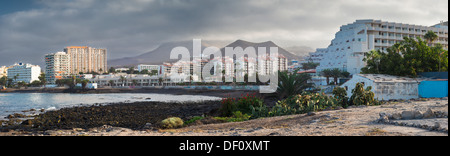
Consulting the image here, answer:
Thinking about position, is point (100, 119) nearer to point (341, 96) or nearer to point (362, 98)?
point (341, 96)

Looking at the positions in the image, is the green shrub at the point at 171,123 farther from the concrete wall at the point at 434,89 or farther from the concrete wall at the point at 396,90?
the concrete wall at the point at 434,89

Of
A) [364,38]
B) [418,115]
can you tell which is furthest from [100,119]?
[364,38]

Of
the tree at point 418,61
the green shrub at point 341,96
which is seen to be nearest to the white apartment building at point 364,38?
the tree at point 418,61

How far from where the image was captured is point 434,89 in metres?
21.0

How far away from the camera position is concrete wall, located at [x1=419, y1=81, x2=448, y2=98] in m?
20.8

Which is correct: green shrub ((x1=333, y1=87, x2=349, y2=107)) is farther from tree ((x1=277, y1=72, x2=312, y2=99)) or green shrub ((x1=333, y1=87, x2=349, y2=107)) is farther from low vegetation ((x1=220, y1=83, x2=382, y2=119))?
tree ((x1=277, y1=72, x2=312, y2=99))

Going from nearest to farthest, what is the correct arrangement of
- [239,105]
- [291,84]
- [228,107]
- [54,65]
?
[228,107]
[239,105]
[291,84]
[54,65]

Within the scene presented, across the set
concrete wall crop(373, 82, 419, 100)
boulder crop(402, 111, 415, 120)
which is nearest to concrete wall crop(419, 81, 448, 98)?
concrete wall crop(373, 82, 419, 100)

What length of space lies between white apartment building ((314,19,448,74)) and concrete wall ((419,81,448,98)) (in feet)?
116

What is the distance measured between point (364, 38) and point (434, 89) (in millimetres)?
44057
